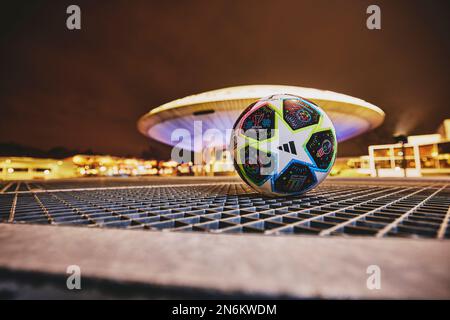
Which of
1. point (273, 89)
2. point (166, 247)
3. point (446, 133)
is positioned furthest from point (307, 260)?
point (446, 133)

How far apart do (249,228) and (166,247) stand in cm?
91

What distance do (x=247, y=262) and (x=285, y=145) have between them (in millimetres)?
2461

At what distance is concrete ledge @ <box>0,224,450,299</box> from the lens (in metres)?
0.90

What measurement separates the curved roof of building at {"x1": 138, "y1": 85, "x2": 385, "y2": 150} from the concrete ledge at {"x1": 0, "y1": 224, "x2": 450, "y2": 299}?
18300 mm

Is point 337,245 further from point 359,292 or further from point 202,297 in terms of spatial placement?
point 202,297

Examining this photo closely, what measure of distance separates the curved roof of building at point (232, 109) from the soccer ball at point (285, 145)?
1579 cm

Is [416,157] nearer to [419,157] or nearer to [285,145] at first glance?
[419,157]

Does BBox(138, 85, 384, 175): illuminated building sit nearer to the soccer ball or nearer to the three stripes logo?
the soccer ball

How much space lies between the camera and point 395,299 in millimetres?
838

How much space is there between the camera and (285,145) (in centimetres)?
334

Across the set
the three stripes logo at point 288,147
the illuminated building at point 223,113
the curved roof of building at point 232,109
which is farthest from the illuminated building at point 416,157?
the three stripes logo at point 288,147

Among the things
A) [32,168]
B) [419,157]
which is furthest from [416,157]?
[32,168]

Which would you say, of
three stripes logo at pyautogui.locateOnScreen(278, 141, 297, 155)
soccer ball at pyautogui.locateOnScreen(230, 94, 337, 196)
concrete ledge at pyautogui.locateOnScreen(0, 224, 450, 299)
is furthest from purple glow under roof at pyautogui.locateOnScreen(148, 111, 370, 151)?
concrete ledge at pyautogui.locateOnScreen(0, 224, 450, 299)

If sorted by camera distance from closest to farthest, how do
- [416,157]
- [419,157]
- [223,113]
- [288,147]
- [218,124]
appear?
[288,147] → [223,113] → [416,157] → [218,124] → [419,157]
